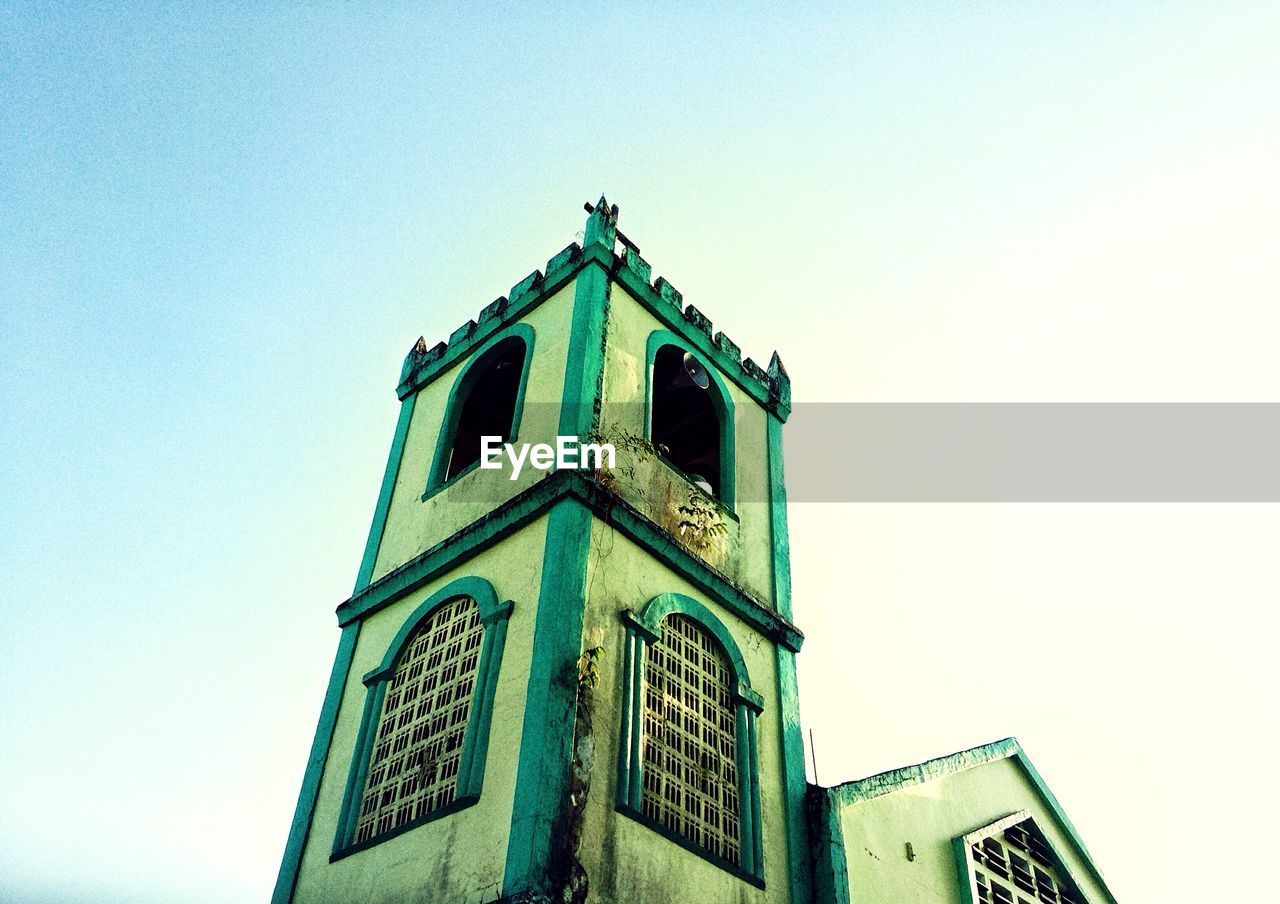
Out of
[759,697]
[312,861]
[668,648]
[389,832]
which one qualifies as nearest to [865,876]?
[759,697]

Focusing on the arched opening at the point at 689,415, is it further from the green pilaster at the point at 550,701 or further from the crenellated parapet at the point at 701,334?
the green pilaster at the point at 550,701

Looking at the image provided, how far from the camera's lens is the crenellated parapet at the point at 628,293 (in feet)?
41.3

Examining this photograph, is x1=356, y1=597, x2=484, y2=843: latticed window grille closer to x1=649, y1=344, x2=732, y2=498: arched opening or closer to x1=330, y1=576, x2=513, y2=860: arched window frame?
x1=330, y1=576, x2=513, y2=860: arched window frame

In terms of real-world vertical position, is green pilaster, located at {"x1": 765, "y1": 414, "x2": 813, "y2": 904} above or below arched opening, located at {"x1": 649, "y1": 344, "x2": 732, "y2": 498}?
below

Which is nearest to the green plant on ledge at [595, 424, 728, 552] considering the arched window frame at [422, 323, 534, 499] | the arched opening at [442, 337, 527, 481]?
the arched window frame at [422, 323, 534, 499]

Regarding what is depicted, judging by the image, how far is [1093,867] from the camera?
12727 mm

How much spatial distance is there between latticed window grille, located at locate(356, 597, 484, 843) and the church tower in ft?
0.08

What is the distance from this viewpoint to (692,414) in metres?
13.8

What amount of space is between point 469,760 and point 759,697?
10.0 ft

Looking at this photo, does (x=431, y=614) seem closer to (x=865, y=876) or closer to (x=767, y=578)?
(x=767, y=578)

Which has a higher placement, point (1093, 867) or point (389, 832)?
point (1093, 867)

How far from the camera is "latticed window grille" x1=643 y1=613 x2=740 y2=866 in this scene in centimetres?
898

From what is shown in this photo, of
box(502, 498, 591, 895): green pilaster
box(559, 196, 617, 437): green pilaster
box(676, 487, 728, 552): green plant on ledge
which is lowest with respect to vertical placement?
box(502, 498, 591, 895): green pilaster

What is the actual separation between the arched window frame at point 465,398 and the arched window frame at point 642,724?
2516 millimetres
